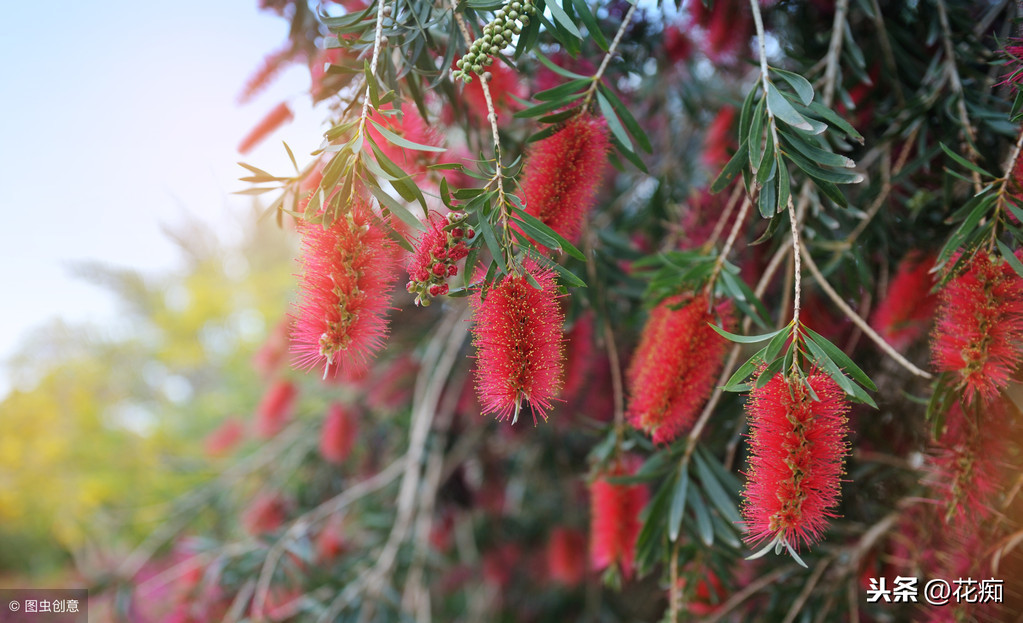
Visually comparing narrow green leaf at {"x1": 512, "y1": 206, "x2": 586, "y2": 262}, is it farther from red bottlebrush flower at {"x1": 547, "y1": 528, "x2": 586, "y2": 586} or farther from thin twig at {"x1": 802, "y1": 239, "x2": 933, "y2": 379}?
red bottlebrush flower at {"x1": 547, "y1": 528, "x2": 586, "y2": 586}

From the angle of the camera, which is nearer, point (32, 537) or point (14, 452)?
point (14, 452)

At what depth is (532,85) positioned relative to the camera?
1168mm

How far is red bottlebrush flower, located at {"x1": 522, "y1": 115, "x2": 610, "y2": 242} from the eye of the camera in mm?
694

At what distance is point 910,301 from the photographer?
0.96 m

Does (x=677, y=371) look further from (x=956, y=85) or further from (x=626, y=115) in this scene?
(x=956, y=85)

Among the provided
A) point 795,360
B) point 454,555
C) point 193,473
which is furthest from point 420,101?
point 193,473

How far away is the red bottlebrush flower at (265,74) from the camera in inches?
46.1

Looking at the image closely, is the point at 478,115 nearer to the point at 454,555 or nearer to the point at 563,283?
the point at 563,283

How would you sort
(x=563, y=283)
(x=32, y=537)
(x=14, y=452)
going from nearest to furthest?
1. (x=563, y=283)
2. (x=14, y=452)
3. (x=32, y=537)

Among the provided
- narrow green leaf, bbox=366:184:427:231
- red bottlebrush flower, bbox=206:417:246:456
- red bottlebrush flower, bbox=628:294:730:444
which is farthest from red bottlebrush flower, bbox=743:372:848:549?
red bottlebrush flower, bbox=206:417:246:456

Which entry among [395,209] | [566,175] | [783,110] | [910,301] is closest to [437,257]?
[395,209]

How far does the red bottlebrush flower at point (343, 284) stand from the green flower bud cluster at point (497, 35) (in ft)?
0.66

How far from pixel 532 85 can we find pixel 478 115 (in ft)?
0.77

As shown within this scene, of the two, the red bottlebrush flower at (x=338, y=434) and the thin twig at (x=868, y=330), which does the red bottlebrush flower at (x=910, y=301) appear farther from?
the red bottlebrush flower at (x=338, y=434)
